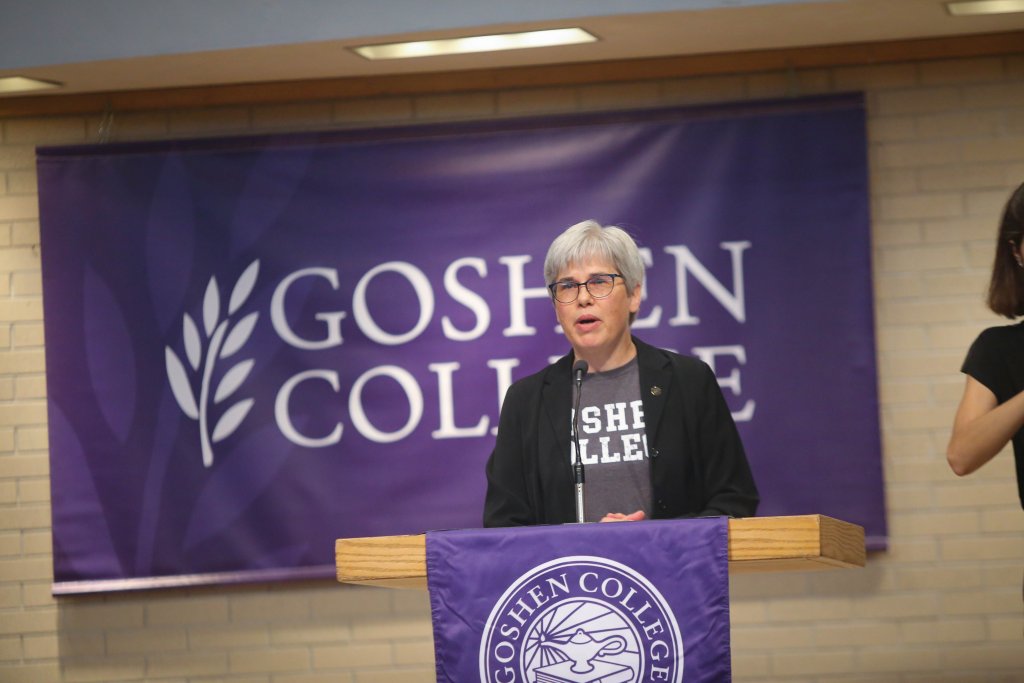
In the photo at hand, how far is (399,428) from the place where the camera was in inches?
185

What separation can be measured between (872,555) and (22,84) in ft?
11.5

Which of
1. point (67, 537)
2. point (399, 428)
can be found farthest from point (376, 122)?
point (67, 537)

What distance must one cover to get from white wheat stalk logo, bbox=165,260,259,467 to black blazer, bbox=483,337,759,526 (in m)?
2.21

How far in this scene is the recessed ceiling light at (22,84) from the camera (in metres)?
4.47

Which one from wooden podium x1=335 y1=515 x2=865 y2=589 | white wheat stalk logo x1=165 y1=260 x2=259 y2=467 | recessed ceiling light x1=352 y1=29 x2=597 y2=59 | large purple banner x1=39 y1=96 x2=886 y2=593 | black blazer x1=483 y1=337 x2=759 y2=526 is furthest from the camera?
white wheat stalk logo x1=165 y1=260 x2=259 y2=467

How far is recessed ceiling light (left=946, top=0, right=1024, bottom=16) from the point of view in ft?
13.3

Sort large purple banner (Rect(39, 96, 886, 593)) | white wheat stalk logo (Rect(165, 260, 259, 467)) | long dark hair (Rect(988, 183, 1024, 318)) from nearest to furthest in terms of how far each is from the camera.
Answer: long dark hair (Rect(988, 183, 1024, 318)) → large purple banner (Rect(39, 96, 886, 593)) → white wheat stalk logo (Rect(165, 260, 259, 467))

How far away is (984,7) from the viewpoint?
4.11m

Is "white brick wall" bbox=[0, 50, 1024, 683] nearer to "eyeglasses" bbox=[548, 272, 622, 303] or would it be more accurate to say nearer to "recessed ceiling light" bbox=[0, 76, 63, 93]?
"recessed ceiling light" bbox=[0, 76, 63, 93]

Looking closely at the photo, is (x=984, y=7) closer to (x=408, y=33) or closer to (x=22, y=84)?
(x=408, y=33)

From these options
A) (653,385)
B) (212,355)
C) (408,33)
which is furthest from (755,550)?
(212,355)

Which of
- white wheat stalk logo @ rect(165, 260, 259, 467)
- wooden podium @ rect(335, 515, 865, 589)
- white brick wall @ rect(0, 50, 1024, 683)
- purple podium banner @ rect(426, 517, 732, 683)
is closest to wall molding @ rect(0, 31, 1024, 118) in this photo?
white brick wall @ rect(0, 50, 1024, 683)

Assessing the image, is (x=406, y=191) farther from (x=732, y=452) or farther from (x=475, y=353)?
(x=732, y=452)

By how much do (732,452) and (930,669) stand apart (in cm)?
225
